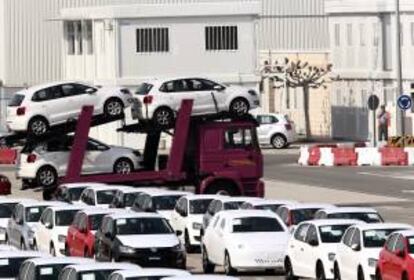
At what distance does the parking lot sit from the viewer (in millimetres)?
55219

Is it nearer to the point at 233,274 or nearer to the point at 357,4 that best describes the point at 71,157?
the point at 233,274

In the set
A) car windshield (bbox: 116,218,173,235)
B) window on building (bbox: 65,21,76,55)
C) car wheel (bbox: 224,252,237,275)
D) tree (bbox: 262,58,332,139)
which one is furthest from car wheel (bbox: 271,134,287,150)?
car wheel (bbox: 224,252,237,275)

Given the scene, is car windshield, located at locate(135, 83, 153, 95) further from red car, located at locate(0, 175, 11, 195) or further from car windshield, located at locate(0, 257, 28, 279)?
car windshield, located at locate(0, 257, 28, 279)

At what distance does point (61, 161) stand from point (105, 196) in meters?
6.59

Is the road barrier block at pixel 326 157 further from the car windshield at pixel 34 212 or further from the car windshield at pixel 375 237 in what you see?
the car windshield at pixel 375 237

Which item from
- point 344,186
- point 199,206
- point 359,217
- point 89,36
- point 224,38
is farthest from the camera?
point 89,36

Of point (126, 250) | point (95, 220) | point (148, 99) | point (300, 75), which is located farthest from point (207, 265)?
point (300, 75)

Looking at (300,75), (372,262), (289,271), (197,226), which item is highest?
(300,75)

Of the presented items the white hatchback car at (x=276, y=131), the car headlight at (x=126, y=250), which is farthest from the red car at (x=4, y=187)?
the white hatchback car at (x=276, y=131)

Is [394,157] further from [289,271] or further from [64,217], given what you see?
[289,271]

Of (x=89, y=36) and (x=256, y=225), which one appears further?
(x=89, y=36)

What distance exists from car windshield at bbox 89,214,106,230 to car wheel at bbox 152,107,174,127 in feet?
43.1

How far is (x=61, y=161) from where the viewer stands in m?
53.8

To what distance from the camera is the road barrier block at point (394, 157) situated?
72562mm
